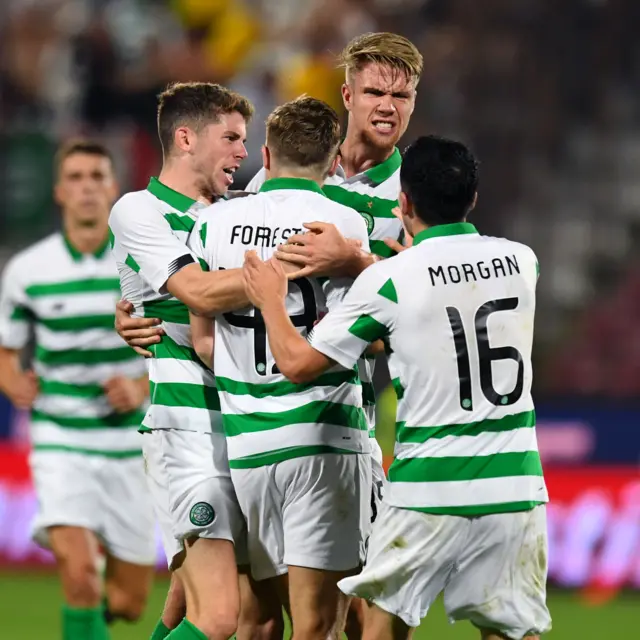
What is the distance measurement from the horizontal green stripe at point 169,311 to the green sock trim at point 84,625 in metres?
2.21

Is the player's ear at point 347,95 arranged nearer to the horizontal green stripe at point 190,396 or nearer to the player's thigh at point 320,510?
the horizontal green stripe at point 190,396

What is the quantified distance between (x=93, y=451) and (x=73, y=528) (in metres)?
0.42

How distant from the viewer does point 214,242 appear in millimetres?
4871

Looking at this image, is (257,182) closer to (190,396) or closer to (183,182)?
(183,182)

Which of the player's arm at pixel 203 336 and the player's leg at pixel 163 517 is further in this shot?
the player's leg at pixel 163 517

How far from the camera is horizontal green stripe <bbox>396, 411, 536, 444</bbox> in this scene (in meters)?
4.46

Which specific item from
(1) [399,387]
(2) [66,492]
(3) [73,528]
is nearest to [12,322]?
(2) [66,492]

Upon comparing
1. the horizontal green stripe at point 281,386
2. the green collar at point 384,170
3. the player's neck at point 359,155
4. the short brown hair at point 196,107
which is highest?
the short brown hair at point 196,107

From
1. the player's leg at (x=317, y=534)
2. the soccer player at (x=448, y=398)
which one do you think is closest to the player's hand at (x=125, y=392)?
the player's leg at (x=317, y=534)

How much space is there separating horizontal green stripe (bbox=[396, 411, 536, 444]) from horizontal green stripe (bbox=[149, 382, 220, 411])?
0.87m

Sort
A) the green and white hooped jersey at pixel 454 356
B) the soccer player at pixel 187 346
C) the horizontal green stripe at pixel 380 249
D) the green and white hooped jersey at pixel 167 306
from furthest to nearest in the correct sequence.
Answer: the horizontal green stripe at pixel 380 249 → the green and white hooped jersey at pixel 167 306 → the soccer player at pixel 187 346 → the green and white hooped jersey at pixel 454 356

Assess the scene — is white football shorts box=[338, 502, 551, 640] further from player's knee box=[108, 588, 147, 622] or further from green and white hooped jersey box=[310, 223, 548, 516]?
player's knee box=[108, 588, 147, 622]

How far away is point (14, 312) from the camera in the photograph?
751cm

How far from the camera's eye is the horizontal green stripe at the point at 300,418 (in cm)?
473
